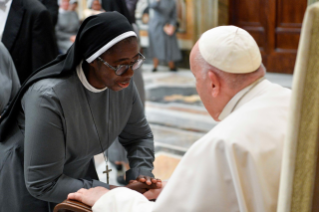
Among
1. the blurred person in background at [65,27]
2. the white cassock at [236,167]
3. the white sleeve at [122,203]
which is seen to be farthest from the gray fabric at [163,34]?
the white cassock at [236,167]

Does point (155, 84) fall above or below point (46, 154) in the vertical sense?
below

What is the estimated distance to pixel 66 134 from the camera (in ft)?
6.13

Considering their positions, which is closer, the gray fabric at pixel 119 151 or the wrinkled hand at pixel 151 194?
the wrinkled hand at pixel 151 194

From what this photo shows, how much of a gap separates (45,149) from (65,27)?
5666 mm

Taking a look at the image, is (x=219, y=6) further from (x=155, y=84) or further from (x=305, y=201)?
(x=305, y=201)

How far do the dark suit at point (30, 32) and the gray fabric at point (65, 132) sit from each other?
0.88 m

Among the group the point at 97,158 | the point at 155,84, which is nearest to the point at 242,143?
the point at 97,158

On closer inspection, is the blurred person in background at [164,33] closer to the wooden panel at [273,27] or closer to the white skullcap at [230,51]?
the wooden panel at [273,27]

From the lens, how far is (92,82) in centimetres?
200

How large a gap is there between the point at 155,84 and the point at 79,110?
5831 mm

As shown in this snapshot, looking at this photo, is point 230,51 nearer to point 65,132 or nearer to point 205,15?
point 65,132

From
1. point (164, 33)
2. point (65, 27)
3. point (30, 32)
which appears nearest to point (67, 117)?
point (30, 32)

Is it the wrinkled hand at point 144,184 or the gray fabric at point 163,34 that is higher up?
the wrinkled hand at point 144,184

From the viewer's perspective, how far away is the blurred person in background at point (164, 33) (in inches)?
337
